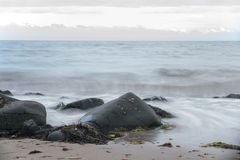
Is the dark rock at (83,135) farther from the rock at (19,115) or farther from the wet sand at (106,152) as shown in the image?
the rock at (19,115)

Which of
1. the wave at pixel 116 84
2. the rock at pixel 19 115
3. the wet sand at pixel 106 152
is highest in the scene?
the rock at pixel 19 115

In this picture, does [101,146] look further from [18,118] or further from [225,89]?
[225,89]

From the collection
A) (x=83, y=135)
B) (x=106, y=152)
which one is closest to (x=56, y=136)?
(x=83, y=135)

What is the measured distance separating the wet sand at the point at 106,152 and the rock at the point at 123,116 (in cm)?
111

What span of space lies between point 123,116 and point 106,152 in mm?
2064

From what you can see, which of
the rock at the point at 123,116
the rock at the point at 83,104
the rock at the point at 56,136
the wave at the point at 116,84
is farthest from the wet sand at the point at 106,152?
the wave at the point at 116,84

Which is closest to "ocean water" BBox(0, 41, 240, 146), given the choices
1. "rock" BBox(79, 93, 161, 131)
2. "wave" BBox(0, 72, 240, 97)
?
"wave" BBox(0, 72, 240, 97)

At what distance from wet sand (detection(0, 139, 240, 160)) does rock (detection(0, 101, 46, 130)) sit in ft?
3.29

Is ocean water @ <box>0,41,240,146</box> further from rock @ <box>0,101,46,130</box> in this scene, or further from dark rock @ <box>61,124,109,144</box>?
dark rock @ <box>61,124,109,144</box>

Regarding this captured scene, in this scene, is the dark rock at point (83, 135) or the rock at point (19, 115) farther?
the rock at point (19, 115)

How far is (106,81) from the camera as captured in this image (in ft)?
64.7

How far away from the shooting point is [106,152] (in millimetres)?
5688

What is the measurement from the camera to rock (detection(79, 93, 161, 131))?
7.54 metres

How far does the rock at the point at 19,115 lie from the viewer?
744 centimetres
